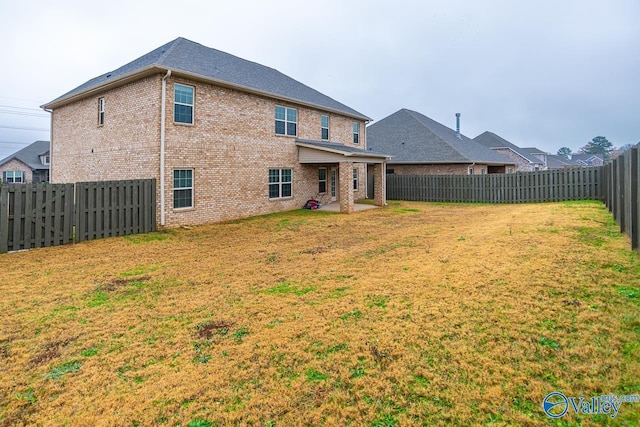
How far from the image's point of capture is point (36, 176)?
151 ft

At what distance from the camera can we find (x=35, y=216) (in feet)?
30.7

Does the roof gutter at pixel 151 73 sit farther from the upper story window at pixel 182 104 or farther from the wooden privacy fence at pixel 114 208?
the wooden privacy fence at pixel 114 208

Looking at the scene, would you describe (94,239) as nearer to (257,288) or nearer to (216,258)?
(216,258)

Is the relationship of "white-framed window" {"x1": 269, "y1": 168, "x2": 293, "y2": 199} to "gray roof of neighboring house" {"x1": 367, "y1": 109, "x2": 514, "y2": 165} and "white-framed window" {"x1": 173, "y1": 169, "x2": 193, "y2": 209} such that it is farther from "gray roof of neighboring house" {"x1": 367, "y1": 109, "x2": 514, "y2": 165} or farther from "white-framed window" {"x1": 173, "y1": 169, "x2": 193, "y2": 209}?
"gray roof of neighboring house" {"x1": 367, "y1": 109, "x2": 514, "y2": 165}

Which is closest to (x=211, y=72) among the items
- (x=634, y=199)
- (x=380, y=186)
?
(x=380, y=186)

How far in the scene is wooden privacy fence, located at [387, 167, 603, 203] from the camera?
19516 mm

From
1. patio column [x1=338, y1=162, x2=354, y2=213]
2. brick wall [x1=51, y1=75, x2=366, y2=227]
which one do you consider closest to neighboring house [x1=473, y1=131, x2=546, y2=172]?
patio column [x1=338, y1=162, x2=354, y2=213]

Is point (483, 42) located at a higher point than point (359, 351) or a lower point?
higher

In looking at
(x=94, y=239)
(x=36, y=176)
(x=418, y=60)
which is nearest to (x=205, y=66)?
(x=94, y=239)

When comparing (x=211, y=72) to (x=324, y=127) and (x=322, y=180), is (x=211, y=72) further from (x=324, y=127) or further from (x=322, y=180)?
(x=322, y=180)

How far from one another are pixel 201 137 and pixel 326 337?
11863mm

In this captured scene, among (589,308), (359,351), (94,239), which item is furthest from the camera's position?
(94,239)

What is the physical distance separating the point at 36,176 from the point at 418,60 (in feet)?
166

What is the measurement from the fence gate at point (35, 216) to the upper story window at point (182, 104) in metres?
4.77
